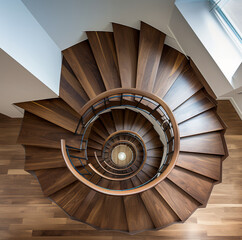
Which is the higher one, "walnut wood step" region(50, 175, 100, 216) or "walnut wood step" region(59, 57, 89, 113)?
"walnut wood step" region(59, 57, 89, 113)

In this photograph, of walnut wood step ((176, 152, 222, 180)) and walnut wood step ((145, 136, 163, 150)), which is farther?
walnut wood step ((145, 136, 163, 150))

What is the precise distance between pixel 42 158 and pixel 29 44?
1.97 meters

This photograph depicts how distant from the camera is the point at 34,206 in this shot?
4.13 m

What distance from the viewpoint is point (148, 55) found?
3291 millimetres

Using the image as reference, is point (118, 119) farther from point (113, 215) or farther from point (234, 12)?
point (234, 12)

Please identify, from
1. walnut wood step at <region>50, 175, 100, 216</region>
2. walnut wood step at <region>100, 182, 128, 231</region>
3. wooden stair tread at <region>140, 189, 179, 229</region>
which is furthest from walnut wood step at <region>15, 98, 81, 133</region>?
wooden stair tread at <region>140, 189, 179, 229</region>

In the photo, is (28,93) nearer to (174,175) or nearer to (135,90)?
(135,90)

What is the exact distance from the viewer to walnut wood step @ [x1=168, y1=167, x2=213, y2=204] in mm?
3170

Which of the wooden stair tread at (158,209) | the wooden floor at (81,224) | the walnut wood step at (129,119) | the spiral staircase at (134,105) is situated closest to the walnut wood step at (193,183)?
the spiral staircase at (134,105)

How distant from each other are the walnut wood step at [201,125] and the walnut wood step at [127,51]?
1.24m

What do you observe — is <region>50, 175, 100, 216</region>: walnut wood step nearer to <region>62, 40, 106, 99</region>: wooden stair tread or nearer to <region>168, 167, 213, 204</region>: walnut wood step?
<region>168, 167, 213, 204</region>: walnut wood step

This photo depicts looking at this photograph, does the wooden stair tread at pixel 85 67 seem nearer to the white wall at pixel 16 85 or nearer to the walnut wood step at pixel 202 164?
the white wall at pixel 16 85

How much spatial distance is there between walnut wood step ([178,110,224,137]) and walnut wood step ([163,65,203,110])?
406mm

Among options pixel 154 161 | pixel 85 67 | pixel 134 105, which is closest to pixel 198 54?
pixel 134 105
